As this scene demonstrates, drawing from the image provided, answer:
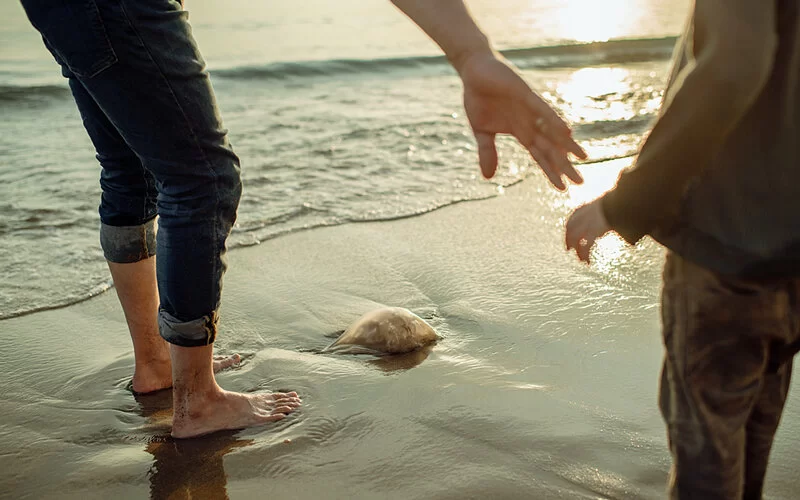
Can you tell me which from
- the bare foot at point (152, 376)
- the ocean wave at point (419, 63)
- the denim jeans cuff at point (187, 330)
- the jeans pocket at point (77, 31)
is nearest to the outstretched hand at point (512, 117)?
the jeans pocket at point (77, 31)

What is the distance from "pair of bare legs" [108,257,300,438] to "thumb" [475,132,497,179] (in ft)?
3.85

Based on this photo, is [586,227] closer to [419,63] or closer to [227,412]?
[227,412]

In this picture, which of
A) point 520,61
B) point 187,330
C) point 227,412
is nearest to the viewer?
point 187,330

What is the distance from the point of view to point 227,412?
2629 millimetres

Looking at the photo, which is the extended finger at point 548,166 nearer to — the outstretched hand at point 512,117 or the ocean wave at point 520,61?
the outstretched hand at point 512,117

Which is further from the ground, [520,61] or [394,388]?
[394,388]

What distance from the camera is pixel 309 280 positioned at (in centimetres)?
394

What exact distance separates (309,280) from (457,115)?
3836 millimetres

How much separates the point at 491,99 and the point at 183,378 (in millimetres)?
1361

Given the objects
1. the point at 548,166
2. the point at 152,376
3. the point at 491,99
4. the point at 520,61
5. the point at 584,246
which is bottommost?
the point at 520,61

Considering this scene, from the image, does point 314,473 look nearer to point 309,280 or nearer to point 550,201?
point 309,280

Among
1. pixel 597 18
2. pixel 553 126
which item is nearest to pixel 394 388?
pixel 553 126

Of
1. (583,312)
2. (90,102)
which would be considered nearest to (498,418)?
(583,312)

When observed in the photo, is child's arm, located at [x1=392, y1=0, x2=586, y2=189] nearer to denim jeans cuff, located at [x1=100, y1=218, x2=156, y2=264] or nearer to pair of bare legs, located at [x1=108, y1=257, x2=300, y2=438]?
pair of bare legs, located at [x1=108, y1=257, x2=300, y2=438]
